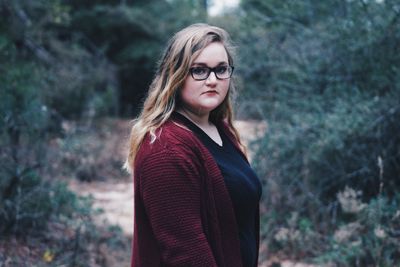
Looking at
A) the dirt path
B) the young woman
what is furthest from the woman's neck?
the dirt path

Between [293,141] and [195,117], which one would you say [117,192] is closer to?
[293,141]

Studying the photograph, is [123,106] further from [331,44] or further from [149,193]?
[149,193]

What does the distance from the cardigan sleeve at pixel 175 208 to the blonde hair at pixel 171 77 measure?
0.18m

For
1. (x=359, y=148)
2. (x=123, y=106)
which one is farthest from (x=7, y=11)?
(x=123, y=106)

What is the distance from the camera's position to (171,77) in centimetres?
199

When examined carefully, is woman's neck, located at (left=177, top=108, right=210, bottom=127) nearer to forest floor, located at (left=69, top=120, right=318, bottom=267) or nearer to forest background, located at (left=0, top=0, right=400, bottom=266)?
forest background, located at (left=0, top=0, right=400, bottom=266)

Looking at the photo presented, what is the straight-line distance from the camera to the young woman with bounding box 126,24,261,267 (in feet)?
5.74

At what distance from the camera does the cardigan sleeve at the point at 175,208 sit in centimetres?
174

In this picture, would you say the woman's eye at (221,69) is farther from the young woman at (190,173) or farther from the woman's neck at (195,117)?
the woman's neck at (195,117)

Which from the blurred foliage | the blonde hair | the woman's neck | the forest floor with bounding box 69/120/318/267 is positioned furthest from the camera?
the forest floor with bounding box 69/120/318/267

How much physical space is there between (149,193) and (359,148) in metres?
4.07

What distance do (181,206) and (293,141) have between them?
4326 mm

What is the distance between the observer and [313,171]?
587 centimetres

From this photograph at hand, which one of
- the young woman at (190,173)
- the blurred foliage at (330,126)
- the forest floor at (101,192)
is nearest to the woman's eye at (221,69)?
the young woman at (190,173)
